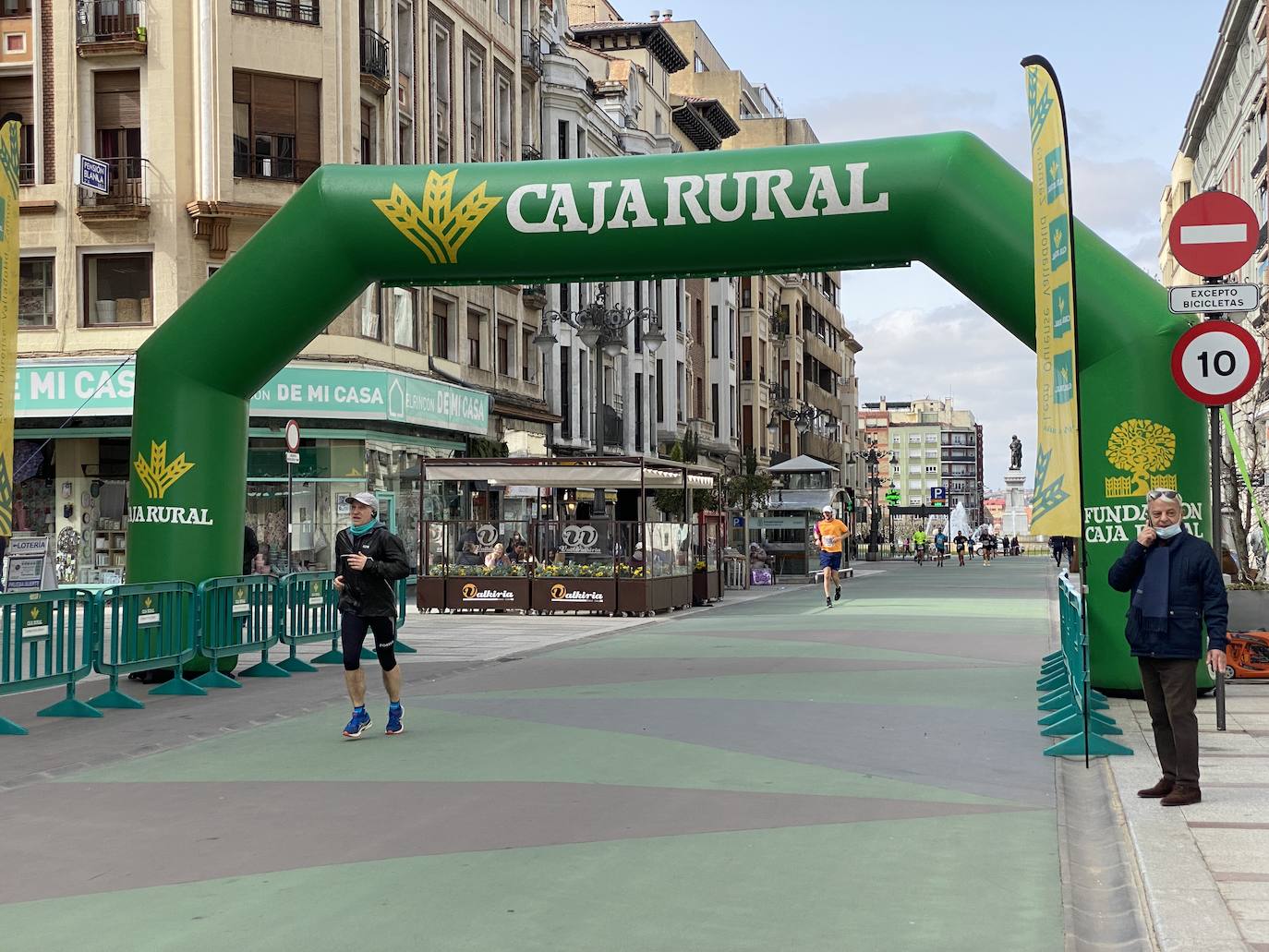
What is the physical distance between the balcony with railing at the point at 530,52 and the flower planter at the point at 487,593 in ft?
76.1

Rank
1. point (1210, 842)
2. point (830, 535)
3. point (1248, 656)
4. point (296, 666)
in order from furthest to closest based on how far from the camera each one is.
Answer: point (830, 535) → point (296, 666) → point (1248, 656) → point (1210, 842)

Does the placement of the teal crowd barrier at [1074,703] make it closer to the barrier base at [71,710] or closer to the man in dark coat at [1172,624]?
the man in dark coat at [1172,624]

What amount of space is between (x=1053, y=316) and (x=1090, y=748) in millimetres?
2786

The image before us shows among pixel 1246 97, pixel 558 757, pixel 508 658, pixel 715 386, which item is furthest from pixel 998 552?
pixel 558 757

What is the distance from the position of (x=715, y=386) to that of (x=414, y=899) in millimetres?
61712

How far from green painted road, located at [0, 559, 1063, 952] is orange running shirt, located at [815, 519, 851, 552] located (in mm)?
13491

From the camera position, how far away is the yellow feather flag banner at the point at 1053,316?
31.0ft

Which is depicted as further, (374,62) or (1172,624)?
(374,62)

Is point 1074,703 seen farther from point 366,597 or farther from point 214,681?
point 214,681

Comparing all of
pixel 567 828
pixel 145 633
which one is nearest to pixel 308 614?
pixel 145 633

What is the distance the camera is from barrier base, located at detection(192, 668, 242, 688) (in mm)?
14581

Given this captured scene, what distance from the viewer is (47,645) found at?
12.0 meters

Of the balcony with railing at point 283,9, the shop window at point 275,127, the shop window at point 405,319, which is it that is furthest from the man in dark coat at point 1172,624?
the shop window at point 405,319

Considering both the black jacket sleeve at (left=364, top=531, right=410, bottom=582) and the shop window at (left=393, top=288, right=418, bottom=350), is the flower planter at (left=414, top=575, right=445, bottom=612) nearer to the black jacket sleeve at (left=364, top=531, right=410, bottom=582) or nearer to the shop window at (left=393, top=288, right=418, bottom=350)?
the shop window at (left=393, top=288, right=418, bottom=350)
